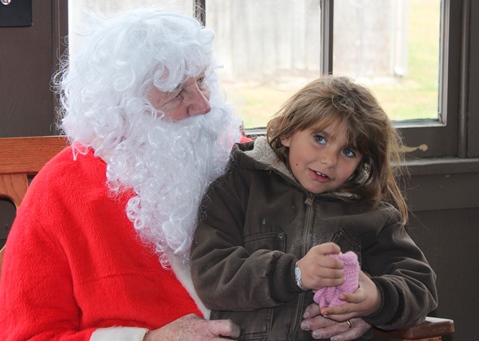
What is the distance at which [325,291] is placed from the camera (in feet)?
5.02

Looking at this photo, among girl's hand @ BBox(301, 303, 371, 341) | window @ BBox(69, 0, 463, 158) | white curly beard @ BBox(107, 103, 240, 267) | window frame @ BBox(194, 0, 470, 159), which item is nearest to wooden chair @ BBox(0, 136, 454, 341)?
girl's hand @ BBox(301, 303, 371, 341)

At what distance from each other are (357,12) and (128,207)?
119cm

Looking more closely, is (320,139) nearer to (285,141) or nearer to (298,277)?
(285,141)

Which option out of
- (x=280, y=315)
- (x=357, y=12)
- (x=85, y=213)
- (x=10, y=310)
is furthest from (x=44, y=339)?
(x=357, y=12)

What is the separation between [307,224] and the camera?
1647 mm

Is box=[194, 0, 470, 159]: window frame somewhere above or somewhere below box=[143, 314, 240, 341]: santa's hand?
above

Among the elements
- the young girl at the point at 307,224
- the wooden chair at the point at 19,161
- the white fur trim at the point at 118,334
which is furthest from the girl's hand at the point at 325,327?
the white fur trim at the point at 118,334

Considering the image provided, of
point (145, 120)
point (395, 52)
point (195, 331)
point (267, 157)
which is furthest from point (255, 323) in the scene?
point (395, 52)

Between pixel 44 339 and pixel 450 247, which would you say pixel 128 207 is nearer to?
pixel 44 339

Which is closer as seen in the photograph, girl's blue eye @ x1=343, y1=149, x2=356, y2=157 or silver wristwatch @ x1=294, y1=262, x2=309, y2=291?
silver wristwatch @ x1=294, y1=262, x2=309, y2=291

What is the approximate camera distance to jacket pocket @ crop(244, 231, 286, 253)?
1.63 m

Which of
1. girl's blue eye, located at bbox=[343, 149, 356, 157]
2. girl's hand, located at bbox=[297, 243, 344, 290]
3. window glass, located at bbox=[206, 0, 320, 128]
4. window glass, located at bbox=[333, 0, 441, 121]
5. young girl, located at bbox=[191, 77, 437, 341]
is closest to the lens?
girl's hand, located at bbox=[297, 243, 344, 290]

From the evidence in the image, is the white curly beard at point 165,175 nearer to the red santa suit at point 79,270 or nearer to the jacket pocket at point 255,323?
the red santa suit at point 79,270

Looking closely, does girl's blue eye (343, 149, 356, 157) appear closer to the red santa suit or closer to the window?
the red santa suit
